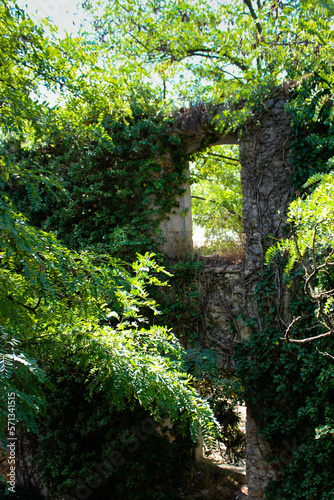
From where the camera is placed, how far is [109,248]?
18.4 ft

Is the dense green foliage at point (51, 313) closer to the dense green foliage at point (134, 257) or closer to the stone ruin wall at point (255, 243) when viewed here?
the dense green foliage at point (134, 257)

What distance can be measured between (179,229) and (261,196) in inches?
59.0

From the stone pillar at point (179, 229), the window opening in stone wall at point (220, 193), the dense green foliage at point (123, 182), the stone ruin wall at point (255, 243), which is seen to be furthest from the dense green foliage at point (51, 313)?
the window opening in stone wall at point (220, 193)

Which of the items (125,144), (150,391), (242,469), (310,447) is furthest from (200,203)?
(150,391)

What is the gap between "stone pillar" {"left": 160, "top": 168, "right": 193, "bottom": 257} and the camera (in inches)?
230

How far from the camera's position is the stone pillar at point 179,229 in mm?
5848

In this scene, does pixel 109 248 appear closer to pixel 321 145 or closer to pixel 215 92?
pixel 215 92

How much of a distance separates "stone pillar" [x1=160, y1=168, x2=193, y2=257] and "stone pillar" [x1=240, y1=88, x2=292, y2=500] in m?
1.15

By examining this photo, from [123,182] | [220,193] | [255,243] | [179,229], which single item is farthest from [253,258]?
[220,193]

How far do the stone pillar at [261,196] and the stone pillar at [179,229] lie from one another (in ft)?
3.77

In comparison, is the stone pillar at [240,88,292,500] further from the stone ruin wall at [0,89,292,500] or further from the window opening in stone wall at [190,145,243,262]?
the window opening in stone wall at [190,145,243,262]

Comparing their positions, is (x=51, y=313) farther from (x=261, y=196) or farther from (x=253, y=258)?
(x=261, y=196)

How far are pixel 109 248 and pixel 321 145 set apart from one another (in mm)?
3215

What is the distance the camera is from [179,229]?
6.01m
